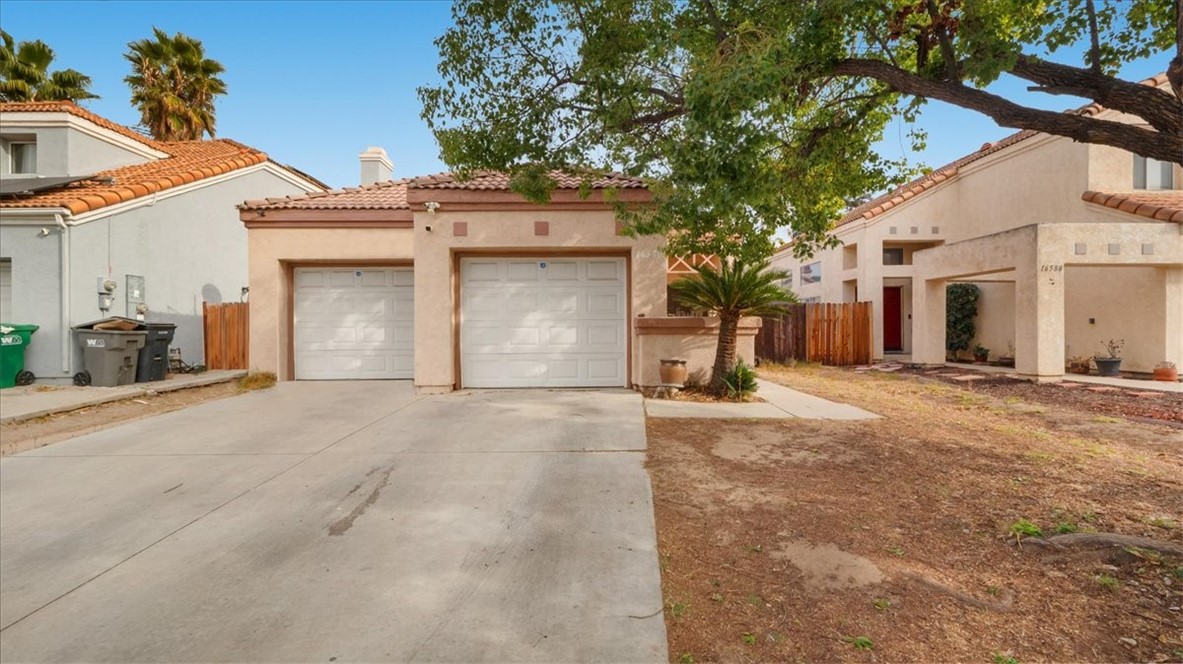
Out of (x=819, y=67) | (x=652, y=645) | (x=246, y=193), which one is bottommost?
(x=652, y=645)

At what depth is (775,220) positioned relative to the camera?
679 cm

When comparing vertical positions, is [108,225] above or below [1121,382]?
above

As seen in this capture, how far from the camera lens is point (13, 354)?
27.9 feet

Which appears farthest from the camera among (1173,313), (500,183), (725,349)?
(1173,313)

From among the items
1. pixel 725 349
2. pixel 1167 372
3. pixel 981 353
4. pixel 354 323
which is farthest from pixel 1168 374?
pixel 354 323

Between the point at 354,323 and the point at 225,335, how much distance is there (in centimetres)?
425

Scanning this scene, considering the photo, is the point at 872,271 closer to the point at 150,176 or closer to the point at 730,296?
the point at 730,296

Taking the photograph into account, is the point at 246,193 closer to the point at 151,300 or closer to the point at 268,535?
the point at 151,300

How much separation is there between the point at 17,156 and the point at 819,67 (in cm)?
1677

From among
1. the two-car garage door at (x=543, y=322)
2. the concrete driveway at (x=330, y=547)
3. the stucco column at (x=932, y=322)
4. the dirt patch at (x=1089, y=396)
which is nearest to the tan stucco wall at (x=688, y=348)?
the two-car garage door at (x=543, y=322)

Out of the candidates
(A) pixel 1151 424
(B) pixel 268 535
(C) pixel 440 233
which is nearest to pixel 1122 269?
(A) pixel 1151 424

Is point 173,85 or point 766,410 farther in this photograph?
point 173,85

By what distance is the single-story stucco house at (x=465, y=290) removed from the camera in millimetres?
9125

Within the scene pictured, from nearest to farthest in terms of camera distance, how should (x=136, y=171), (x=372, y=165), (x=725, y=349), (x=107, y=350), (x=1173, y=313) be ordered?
(x=725, y=349) → (x=107, y=350) → (x=1173, y=313) → (x=136, y=171) → (x=372, y=165)
